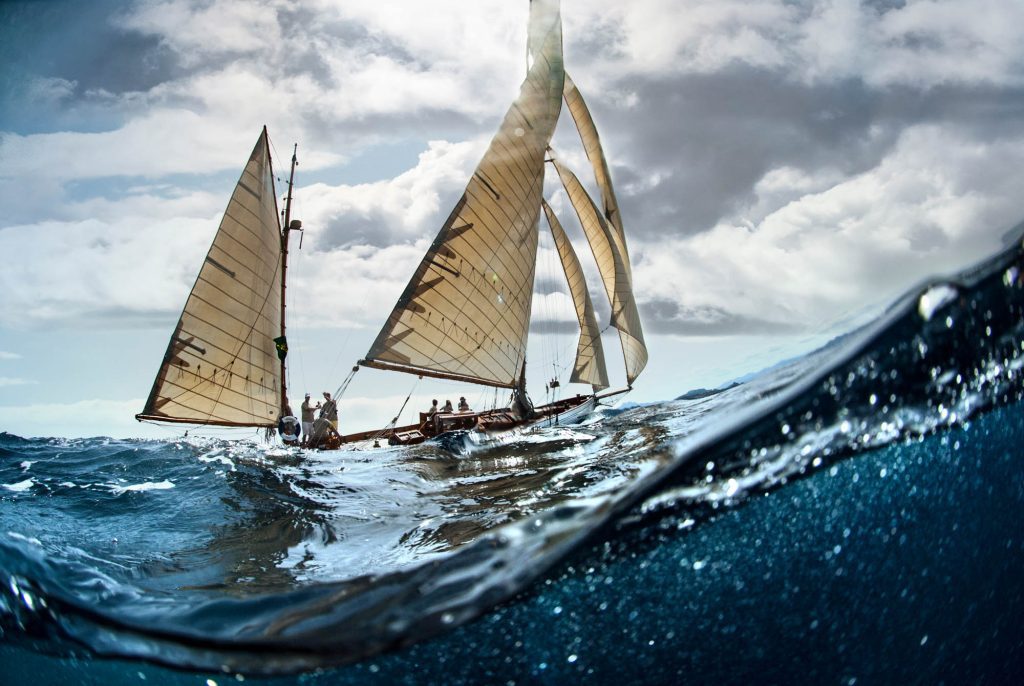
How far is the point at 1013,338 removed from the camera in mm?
4879

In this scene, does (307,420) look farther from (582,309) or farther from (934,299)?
(934,299)

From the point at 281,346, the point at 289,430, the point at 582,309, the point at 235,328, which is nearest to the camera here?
the point at 235,328

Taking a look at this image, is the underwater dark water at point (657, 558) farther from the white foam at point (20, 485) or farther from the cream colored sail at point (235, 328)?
the cream colored sail at point (235, 328)

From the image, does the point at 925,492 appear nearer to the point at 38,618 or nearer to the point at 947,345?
the point at 947,345

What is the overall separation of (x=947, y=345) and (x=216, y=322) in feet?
72.7

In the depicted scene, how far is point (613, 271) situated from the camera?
100 feet

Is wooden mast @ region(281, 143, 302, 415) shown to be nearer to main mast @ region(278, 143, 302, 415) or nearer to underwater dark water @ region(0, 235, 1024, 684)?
main mast @ region(278, 143, 302, 415)

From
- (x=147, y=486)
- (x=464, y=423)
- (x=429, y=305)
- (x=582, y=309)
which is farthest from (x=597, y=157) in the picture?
(x=147, y=486)

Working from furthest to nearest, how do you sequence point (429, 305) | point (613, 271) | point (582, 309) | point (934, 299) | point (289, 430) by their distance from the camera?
point (582, 309) < point (613, 271) < point (289, 430) < point (429, 305) < point (934, 299)

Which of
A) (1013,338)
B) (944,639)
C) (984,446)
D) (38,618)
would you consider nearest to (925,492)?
(984,446)

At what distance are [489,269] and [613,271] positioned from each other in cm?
840

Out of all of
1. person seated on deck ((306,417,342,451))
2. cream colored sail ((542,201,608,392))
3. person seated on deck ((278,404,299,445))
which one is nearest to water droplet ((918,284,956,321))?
person seated on deck ((306,417,342,451))

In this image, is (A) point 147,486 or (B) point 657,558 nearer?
(B) point 657,558

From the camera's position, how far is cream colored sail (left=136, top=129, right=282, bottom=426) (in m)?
22.5
